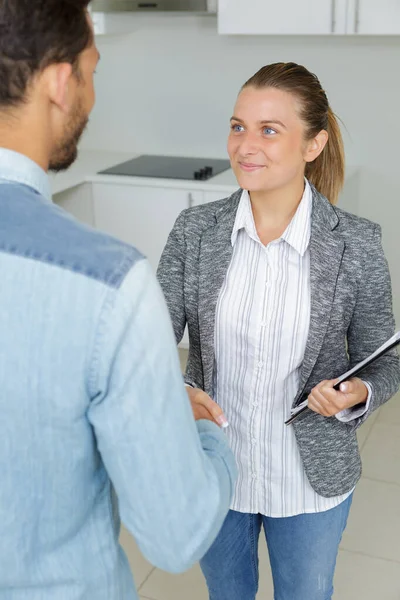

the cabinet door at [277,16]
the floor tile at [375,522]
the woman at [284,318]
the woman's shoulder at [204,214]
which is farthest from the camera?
the cabinet door at [277,16]

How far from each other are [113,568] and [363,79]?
3091 mm

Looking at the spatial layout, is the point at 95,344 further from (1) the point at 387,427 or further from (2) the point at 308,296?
(1) the point at 387,427

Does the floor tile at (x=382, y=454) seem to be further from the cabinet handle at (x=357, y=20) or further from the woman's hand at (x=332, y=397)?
the cabinet handle at (x=357, y=20)

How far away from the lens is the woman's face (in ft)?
4.92

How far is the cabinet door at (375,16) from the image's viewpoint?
120 inches

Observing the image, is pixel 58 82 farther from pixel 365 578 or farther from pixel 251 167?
pixel 365 578

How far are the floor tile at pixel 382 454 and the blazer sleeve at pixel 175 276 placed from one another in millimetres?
1565

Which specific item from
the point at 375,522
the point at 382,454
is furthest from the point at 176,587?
the point at 382,454

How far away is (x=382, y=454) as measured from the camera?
296 centimetres

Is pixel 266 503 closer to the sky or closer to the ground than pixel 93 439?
closer to the ground

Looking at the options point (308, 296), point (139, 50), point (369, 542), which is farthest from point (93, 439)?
point (139, 50)

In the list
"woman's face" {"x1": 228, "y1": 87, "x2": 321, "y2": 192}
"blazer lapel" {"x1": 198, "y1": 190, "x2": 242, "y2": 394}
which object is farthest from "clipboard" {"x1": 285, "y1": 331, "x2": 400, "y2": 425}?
"woman's face" {"x1": 228, "y1": 87, "x2": 321, "y2": 192}

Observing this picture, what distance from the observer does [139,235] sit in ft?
12.2

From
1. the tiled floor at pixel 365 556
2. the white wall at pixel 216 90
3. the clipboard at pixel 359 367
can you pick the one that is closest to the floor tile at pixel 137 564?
the tiled floor at pixel 365 556
